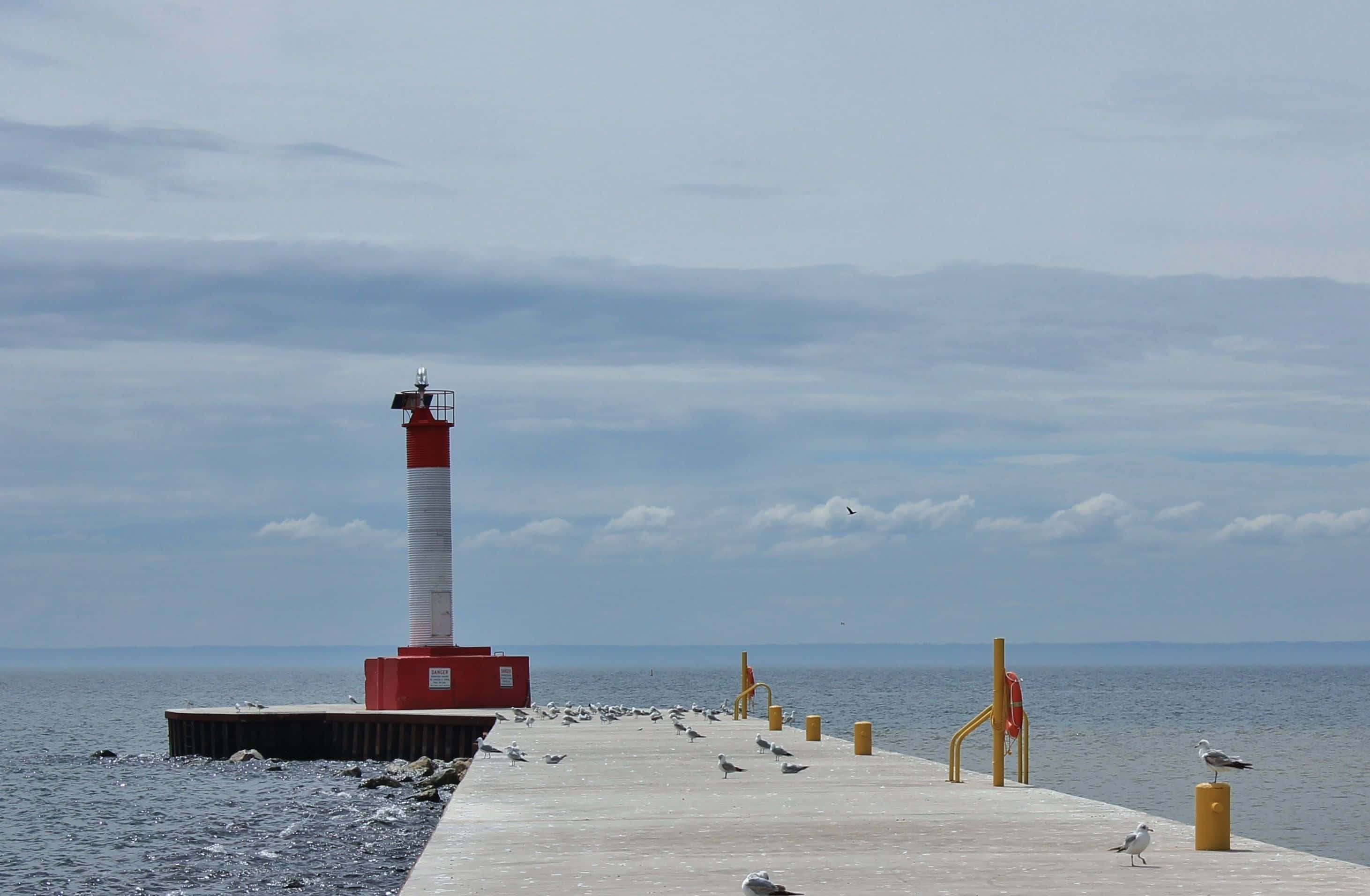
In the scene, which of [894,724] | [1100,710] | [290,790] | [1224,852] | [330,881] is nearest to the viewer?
[1224,852]

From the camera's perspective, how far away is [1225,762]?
1784cm

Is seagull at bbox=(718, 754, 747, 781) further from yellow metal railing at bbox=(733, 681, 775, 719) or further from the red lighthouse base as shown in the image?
the red lighthouse base

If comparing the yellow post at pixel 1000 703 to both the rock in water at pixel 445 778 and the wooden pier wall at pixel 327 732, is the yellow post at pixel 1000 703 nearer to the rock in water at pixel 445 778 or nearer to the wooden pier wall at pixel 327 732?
the rock in water at pixel 445 778

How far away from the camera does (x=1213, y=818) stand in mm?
13867

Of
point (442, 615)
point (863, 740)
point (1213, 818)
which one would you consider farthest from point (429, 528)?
point (1213, 818)

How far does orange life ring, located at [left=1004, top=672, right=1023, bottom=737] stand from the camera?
62.6ft

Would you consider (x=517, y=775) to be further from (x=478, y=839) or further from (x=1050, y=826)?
(x=1050, y=826)

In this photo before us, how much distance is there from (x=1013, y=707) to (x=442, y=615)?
22.8m

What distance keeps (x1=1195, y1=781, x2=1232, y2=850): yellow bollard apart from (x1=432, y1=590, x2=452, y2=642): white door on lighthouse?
27.8m

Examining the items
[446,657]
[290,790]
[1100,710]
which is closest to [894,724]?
[1100,710]

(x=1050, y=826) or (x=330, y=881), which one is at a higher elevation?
(x=1050, y=826)

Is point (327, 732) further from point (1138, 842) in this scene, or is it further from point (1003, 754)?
point (1138, 842)

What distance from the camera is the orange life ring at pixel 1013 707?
62.6 ft

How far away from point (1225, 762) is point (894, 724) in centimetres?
5400
